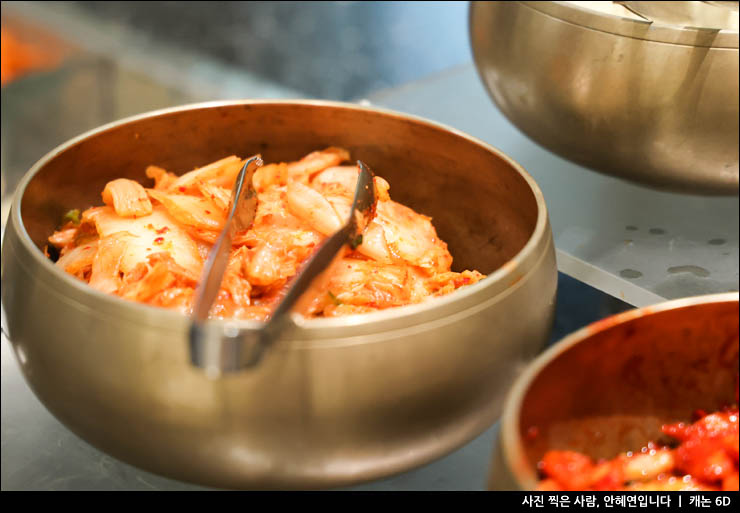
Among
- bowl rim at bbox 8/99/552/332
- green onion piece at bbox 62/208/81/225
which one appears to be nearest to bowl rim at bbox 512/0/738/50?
bowl rim at bbox 8/99/552/332

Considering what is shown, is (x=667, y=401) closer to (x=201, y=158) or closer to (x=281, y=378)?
A: (x=281, y=378)

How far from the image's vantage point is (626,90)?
0.98m

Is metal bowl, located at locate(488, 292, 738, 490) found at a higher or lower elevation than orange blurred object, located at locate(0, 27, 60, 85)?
higher

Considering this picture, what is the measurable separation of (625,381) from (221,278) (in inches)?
12.6

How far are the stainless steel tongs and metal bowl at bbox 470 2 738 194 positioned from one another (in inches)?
13.2

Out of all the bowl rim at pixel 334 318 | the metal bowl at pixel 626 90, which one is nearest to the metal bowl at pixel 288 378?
the bowl rim at pixel 334 318

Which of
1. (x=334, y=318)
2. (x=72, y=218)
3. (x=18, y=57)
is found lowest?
(x=18, y=57)

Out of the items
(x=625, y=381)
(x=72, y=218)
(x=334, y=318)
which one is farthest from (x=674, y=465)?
(x=72, y=218)

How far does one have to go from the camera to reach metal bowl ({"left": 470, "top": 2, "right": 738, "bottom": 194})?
3.11 feet

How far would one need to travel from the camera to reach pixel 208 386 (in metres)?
0.56

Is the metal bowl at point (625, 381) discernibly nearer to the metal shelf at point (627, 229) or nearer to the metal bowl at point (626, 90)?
the metal shelf at point (627, 229)

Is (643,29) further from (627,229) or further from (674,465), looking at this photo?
(674,465)

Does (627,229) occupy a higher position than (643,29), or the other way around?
(643,29)

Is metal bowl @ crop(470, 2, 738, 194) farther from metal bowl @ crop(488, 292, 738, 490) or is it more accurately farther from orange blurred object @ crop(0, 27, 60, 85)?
orange blurred object @ crop(0, 27, 60, 85)
